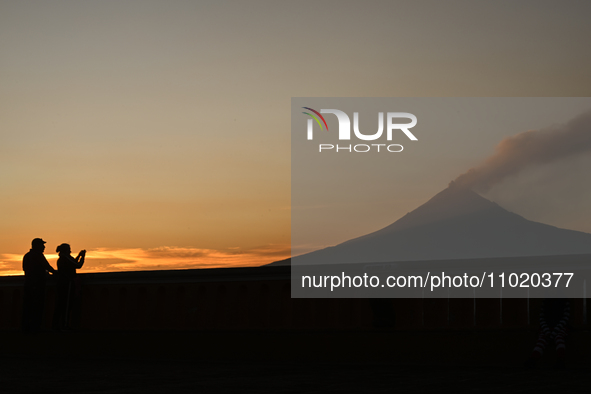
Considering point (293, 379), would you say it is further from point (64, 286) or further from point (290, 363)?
point (64, 286)

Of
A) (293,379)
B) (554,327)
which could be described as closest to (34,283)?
(293,379)

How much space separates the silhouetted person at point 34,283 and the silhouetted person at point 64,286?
171mm

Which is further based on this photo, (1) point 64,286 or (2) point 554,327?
(1) point 64,286

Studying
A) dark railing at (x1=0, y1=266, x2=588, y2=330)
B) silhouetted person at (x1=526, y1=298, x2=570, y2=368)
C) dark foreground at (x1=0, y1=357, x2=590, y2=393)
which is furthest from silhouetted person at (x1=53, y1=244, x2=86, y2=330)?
silhouetted person at (x1=526, y1=298, x2=570, y2=368)

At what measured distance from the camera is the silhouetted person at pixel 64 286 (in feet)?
34.7

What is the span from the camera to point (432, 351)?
7.80 meters

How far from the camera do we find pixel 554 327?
6.92 meters

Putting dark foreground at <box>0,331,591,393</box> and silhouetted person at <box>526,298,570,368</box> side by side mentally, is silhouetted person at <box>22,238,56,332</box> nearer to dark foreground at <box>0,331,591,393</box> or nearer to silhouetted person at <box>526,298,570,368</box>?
dark foreground at <box>0,331,591,393</box>

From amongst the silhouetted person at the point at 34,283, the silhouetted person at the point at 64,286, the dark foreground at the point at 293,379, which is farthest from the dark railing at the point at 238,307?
the dark foreground at the point at 293,379

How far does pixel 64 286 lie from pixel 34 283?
480 mm

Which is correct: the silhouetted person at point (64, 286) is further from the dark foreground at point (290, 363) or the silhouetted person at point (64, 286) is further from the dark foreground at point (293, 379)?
the dark foreground at point (293, 379)

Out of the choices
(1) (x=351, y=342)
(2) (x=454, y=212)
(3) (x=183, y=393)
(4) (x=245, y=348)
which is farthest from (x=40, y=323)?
(2) (x=454, y=212)

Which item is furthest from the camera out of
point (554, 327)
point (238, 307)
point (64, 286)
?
point (64, 286)

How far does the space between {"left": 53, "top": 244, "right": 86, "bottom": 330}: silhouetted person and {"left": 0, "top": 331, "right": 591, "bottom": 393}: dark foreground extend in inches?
13.9
